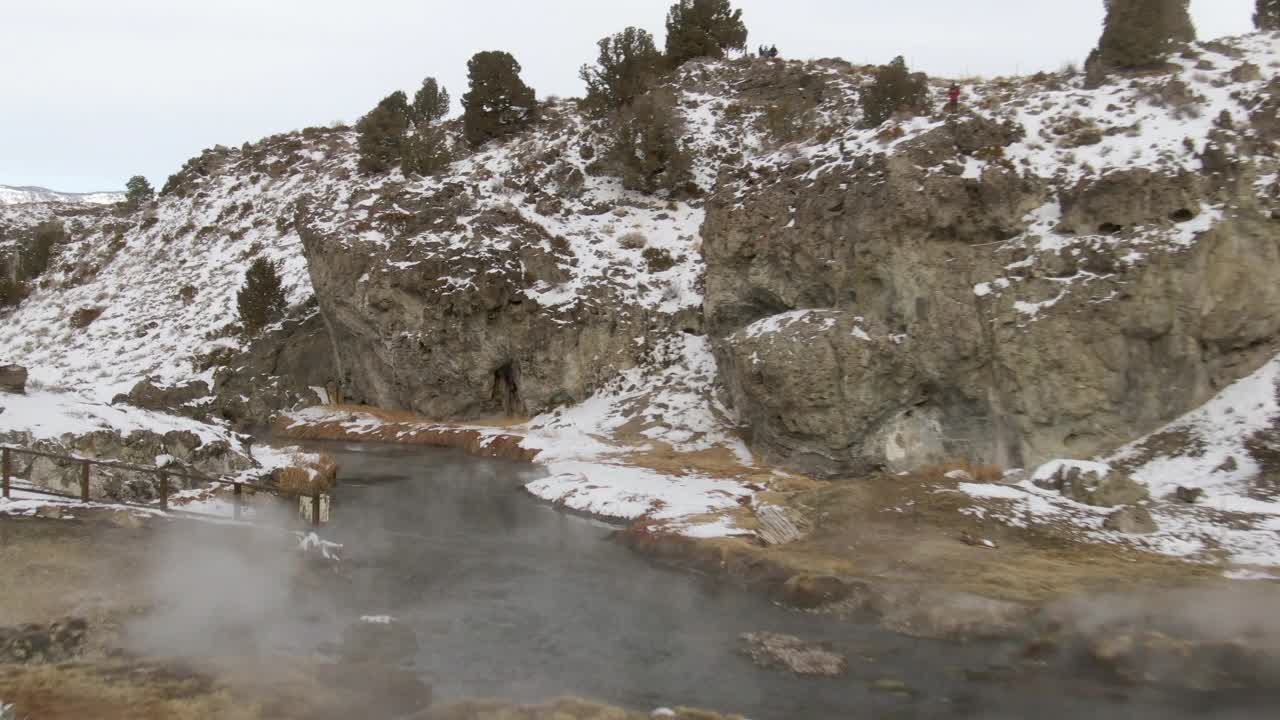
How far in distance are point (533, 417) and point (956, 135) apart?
1868 centimetres

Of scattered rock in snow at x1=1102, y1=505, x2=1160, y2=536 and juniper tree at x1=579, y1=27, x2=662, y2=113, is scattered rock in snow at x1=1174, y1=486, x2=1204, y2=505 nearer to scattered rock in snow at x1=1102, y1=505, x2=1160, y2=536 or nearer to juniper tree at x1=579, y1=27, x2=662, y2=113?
scattered rock in snow at x1=1102, y1=505, x2=1160, y2=536

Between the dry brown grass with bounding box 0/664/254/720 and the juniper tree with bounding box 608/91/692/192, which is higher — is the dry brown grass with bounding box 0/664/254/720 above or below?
below

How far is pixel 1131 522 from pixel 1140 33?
19140 millimetres

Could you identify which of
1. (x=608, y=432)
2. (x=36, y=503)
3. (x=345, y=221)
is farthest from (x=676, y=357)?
(x=36, y=503)

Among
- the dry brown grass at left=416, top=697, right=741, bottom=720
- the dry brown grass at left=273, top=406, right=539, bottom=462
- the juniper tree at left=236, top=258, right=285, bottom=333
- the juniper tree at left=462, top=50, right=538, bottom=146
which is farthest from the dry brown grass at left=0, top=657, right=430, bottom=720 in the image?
the juniper tree at left=462, top=50, right=538, bottom=146

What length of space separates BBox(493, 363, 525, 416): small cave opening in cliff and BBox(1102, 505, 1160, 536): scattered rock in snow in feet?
78.1

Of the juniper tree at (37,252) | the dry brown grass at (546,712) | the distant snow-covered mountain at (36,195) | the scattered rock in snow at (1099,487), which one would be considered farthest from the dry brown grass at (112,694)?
the distant snow-covered mountain at (36,195)

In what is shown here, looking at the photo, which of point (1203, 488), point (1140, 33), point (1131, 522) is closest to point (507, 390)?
point (1131, 522)

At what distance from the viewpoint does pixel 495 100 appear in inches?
1972

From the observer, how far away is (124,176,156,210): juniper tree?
66.2 metres

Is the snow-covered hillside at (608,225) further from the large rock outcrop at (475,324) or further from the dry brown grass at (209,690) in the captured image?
the dry brown grass at (209,690)

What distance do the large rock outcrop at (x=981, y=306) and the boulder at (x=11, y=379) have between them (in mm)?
18443

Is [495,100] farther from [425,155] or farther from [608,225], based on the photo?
[608,225]

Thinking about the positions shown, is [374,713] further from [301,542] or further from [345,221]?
[345,221]
